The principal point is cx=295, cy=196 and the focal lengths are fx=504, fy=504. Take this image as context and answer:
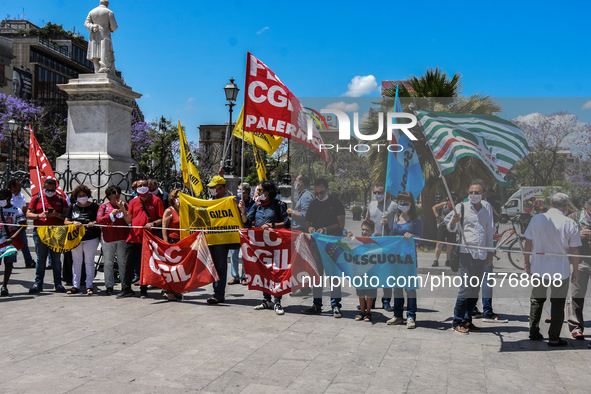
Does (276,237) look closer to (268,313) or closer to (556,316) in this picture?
(268,313)

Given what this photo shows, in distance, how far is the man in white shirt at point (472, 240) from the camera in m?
6.36

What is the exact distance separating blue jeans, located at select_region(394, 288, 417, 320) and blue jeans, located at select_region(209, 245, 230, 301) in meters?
2.79

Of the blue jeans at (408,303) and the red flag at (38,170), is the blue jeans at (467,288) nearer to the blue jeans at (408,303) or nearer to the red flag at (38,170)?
the blue jeans at (408,303)

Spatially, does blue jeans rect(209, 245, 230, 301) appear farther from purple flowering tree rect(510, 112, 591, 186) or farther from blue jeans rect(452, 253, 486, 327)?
purple flowering tree rect(510, 112, 591, 186)

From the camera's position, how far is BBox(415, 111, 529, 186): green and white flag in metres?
6.40

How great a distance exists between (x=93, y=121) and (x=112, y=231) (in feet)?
19.4

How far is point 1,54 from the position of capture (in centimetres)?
6247

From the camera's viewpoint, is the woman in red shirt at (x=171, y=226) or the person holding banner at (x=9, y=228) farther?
the woman in red shirt at (x=171, y=226)

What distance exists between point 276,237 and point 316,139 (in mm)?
1592

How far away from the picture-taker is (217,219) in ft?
26.5

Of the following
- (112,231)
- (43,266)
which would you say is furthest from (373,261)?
(43,266)

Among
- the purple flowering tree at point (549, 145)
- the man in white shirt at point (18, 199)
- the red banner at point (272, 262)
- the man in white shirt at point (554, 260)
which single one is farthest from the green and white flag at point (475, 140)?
the man in white shirt at point (18, 199)

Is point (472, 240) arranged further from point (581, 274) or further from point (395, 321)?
point (395, 321)

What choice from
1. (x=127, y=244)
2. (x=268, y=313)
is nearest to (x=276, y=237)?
(x=268, y=313)
